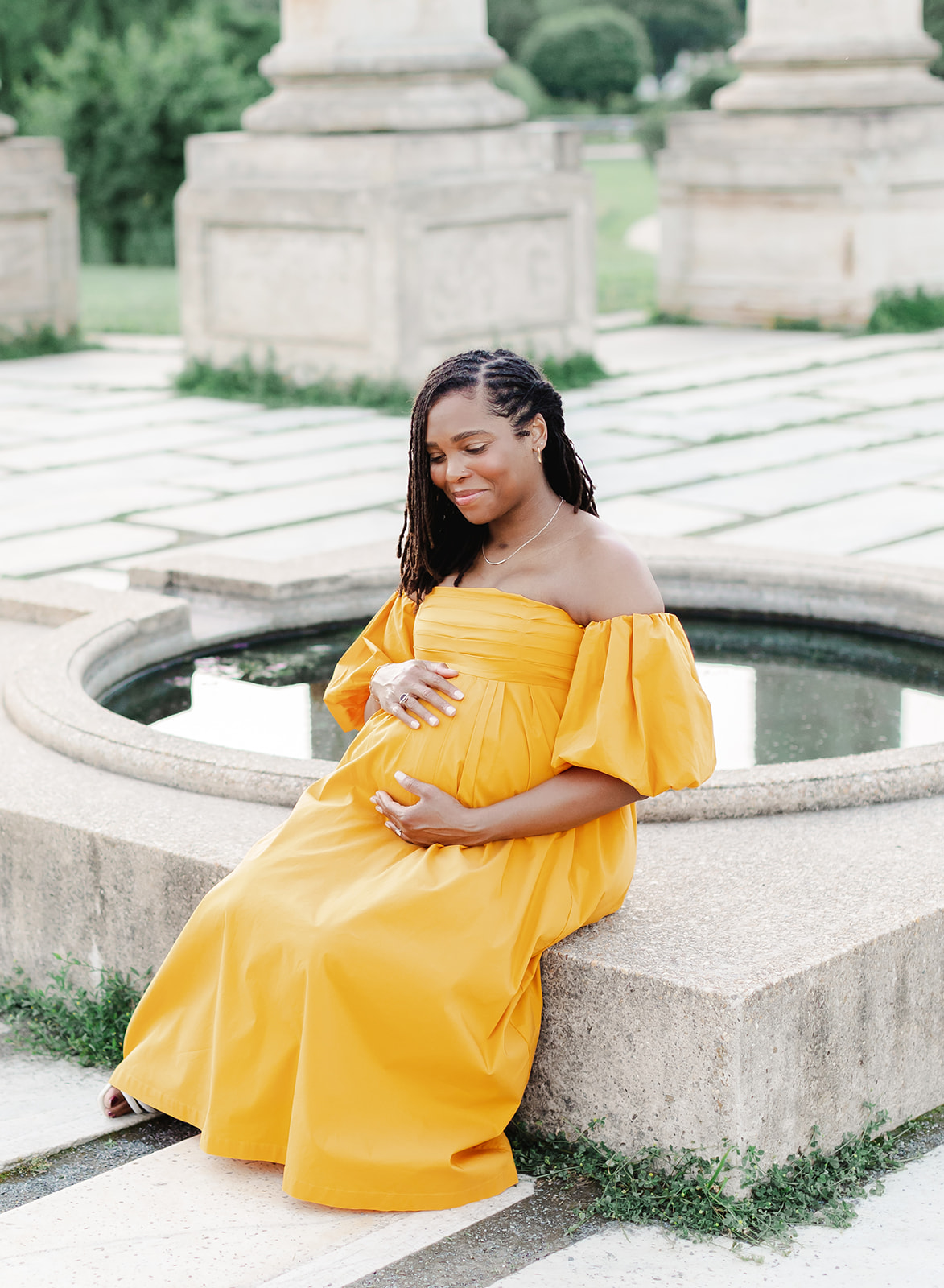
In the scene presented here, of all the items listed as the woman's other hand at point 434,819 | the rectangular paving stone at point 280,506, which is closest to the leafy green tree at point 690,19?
the rectangular paving stone at point 280,506

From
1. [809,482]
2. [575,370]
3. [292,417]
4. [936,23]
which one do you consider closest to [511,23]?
[936,23]

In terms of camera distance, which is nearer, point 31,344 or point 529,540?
point 529,540

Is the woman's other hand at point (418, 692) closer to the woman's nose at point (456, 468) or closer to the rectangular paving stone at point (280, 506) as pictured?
the woman's nose at point (456, 468)

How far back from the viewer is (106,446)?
952cm

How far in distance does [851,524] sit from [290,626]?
2973 millimetres

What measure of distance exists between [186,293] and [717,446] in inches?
144

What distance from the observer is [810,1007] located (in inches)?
109

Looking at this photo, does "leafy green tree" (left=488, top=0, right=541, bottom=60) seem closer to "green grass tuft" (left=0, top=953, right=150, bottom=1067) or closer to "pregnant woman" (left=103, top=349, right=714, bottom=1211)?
"green grass tuft" (left=0, top=953, right=150, bottom=1067)

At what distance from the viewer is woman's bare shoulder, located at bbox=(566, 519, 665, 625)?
9.57 feet

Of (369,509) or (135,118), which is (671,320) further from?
(135,118)

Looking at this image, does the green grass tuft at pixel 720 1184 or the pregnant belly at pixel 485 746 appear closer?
the green grass tuft at pixel 720 1184

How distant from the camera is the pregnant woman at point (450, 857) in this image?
2.72 m

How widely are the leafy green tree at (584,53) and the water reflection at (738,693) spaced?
142 feet

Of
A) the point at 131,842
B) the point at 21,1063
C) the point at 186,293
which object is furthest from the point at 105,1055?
the point at 186,293
